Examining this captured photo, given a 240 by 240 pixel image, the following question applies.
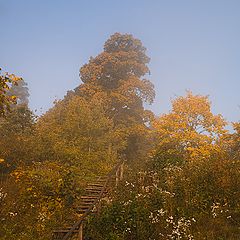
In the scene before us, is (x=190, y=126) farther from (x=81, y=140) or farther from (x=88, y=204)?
(x=88, y=204)

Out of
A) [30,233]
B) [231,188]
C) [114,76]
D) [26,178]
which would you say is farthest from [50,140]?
[114,76]

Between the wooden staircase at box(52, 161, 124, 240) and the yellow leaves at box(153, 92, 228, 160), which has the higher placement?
the yellow leaves at box(153, 92, 228, 160)

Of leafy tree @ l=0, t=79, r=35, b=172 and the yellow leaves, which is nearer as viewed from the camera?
leafy tree @ l=0, t=79, r=35, b=172

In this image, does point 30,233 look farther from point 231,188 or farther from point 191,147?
point 191,147

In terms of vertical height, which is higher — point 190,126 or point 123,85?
point 123,85

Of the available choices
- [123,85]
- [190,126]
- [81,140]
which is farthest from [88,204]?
[123,85]

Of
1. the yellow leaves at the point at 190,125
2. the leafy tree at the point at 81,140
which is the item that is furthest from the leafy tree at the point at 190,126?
the leafy tree at the point at 81,140

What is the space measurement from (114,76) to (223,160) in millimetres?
25220

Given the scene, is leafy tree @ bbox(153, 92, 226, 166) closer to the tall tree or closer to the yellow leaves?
the yellow leaves

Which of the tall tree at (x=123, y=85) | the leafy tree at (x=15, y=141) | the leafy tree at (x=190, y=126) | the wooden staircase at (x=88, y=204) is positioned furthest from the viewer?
the tall tree at (x=123, y=85)

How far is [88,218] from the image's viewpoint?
11719 mm

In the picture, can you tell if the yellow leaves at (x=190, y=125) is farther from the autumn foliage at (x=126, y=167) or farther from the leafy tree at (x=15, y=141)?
the leafy tree at (x=15, y=141)

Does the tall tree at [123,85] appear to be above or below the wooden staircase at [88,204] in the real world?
above

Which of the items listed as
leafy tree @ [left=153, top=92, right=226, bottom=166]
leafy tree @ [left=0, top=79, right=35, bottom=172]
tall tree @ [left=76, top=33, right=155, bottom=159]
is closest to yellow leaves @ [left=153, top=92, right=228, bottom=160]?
leafy tree @ [left=153, top=92, right=226, bottom=166]
